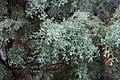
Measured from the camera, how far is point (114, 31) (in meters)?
2.20

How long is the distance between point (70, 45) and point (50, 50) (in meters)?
0.16

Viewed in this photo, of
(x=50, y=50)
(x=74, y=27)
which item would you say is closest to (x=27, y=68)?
(x=50, y=50)

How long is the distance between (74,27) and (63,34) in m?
0.11

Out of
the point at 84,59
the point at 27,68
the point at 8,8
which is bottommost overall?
the point at 27,68

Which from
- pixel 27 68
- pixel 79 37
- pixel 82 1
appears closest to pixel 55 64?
pixel 27 68

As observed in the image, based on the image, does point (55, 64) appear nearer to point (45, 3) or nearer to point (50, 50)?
point (50, 50)

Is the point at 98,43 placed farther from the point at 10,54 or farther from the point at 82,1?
the point at 10,54

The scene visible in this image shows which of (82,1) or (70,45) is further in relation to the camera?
(82,1)

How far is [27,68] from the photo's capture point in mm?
2652

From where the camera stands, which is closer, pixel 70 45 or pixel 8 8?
pixel 70 45

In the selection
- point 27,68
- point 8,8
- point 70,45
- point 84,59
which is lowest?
point 27,68

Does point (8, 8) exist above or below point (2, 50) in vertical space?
above

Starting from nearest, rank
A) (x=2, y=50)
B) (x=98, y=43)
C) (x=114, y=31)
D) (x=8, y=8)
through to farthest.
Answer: (x=114, y=31), (x=98, y=43), (x=8, y=8), (x=2, y=50)

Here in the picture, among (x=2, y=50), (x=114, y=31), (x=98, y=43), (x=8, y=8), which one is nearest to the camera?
(x=114, y=31)
